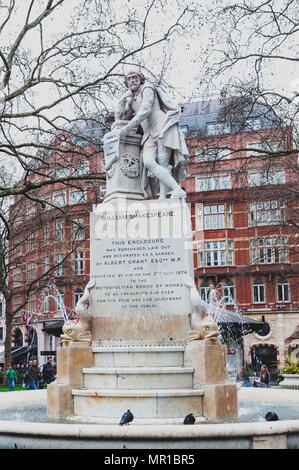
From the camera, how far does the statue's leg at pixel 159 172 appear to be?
10.0m

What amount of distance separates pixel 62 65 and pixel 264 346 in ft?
113

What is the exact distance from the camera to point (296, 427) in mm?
6246

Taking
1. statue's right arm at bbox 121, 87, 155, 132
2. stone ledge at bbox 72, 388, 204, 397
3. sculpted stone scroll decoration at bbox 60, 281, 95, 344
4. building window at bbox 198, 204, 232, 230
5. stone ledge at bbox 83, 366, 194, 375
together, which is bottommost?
stone ledge at bbox 72, 388, 204, 397

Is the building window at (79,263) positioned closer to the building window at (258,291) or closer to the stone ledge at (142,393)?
the building window at (258,291)

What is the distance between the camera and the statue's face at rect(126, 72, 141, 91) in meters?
10.5

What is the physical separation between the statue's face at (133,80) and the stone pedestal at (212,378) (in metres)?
4.37

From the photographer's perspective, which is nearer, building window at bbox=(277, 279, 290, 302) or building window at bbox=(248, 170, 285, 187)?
building window at bbox=(248, 170, 285, 187)

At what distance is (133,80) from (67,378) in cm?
486

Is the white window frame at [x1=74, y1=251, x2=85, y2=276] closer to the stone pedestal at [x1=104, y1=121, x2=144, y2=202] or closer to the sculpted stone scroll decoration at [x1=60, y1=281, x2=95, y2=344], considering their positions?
the stone pedestal at [x1=104, y1=121, x2=144, y2=202]

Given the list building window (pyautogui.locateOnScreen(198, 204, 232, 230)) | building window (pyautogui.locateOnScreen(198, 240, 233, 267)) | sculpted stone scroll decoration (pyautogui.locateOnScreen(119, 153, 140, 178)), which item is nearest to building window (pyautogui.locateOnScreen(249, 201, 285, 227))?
building window (pyautogui.locateOnScreen(198, 204, 232, 230))

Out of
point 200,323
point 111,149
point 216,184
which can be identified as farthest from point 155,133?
point 216,184

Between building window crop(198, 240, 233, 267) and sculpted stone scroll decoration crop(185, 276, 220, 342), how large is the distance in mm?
42292
